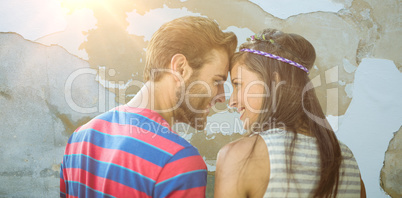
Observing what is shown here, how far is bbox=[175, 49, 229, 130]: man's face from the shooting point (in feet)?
5.19

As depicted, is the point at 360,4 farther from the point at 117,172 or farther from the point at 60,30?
the point at 60,30

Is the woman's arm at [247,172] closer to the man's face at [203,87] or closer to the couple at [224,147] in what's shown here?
the couple at [224,147]

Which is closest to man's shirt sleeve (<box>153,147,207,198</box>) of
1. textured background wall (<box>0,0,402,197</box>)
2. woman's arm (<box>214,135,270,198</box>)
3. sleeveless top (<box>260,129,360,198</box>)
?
woman's arm (<box>214,135,270,198</box>)

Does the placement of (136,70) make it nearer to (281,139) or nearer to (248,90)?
(248,90)

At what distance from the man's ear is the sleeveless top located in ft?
1.80

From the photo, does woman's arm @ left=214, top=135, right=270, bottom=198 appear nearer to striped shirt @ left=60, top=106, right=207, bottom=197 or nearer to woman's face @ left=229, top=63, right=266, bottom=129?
striped shirt @ left=60, top=106, right=207, bottom=197

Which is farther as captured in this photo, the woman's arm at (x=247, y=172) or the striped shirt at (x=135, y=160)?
the woman's arm at (x=247, y=172)

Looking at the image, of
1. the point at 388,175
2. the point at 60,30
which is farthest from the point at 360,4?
the point at 60,30

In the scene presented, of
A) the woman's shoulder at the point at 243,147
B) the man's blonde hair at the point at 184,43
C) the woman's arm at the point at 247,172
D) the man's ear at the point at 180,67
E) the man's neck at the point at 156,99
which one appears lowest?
the woman's arm at the point at 247,172

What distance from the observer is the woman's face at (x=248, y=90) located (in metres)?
1.49

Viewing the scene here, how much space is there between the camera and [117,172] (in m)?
1.11

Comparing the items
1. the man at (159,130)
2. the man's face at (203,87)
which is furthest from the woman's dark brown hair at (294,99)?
the man at (159,130)

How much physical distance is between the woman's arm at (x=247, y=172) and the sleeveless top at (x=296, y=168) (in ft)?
0.10

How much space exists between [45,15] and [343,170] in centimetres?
342
